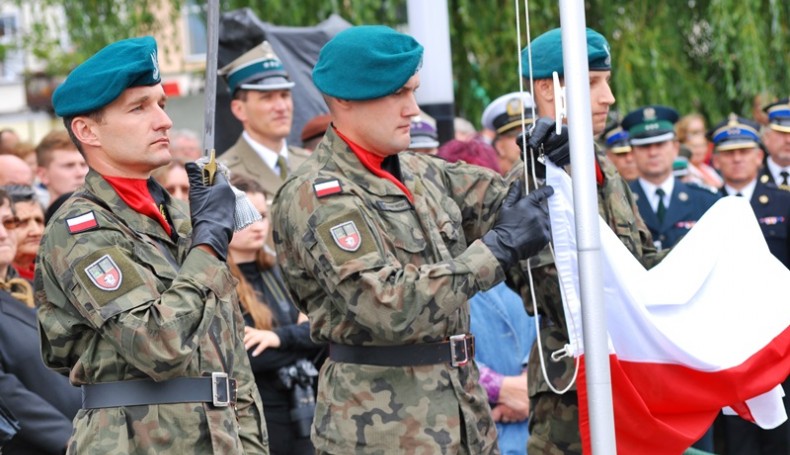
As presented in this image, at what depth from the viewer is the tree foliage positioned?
42.7 ft

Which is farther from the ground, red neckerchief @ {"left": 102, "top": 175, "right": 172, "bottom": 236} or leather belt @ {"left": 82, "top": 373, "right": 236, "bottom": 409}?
red neckerchief @ {"left": 102, "top": 175, "right": 172, "bottom": 236}

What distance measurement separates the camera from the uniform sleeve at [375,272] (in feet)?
13.3

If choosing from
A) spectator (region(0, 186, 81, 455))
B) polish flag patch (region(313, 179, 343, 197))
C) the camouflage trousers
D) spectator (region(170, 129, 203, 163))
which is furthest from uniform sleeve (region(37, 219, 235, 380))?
spectator (region(170, 129, 203, 163))

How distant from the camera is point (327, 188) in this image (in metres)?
4.23

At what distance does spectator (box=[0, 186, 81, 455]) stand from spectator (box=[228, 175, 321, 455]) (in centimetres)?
79

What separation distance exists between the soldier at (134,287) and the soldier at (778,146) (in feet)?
18.0

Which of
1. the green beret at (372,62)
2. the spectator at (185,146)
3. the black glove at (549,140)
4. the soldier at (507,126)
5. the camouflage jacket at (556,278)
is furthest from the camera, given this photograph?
the spectator at (185,146)

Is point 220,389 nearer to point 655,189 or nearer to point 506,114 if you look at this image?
point 506,114

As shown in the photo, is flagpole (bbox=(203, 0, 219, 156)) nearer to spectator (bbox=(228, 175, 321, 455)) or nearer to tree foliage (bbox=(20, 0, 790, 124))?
spectator (bbox=(228, 175, 321, 455))

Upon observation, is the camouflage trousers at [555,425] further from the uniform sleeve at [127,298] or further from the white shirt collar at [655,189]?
the white shirt collar at [655,189]

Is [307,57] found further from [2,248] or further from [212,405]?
[212,405]

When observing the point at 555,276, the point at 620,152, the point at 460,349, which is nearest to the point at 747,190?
the point at 620,152

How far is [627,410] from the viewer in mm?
4586

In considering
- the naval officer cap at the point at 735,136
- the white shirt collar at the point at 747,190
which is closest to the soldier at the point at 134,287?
the white shirt collar at the point at 747,190
